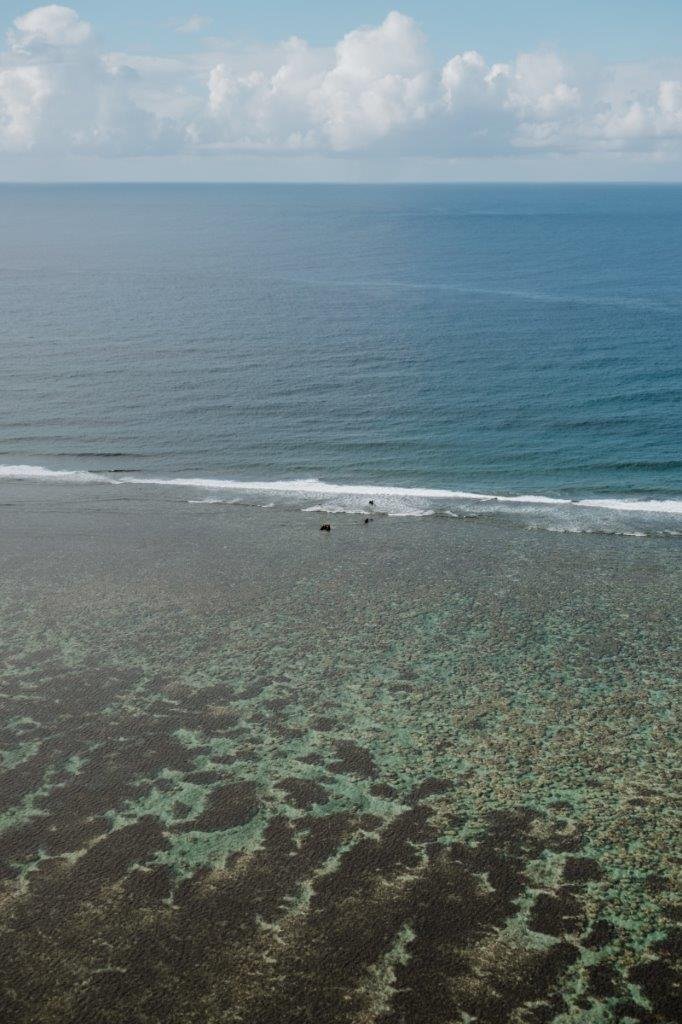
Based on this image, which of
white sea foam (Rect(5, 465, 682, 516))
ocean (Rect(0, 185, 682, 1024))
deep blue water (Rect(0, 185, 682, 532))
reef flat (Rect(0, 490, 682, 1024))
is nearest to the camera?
reef flat (Rect(0, 490, 682, 1024))

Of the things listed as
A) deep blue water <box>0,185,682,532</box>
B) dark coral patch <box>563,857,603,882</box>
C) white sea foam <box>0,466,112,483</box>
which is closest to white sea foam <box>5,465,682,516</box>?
white sea foam <box>0,466,112,483</box>

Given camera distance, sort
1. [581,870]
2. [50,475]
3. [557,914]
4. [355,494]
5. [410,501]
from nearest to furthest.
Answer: [557,914] → [581,870] → [410,501] → [355,494] → [50,475]

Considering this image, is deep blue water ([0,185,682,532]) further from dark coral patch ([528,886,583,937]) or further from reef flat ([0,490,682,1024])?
dark coral patch ([528,886,583,937])

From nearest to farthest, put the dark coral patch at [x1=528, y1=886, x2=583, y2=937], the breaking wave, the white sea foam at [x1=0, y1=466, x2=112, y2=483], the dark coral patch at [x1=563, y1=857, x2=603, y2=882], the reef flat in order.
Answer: the reef flat → the dark coral patch at [x1=528, y1=886, x2=583, y2=937] → the dark coral patch at [x1=563, y1=857, x2=603, y2=882] → the breaking wave → the white sea foam at [x1=0, y1=466, x2=112, y2=483]

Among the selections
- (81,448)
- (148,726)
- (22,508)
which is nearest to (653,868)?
(148,726)

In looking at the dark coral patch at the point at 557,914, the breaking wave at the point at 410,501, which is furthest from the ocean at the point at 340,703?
the breaking wave at the point at 410,501

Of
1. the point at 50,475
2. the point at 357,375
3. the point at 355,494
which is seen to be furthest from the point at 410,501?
the point at 357,375

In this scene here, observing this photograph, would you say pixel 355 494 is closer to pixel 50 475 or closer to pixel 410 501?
pixel 410 501
